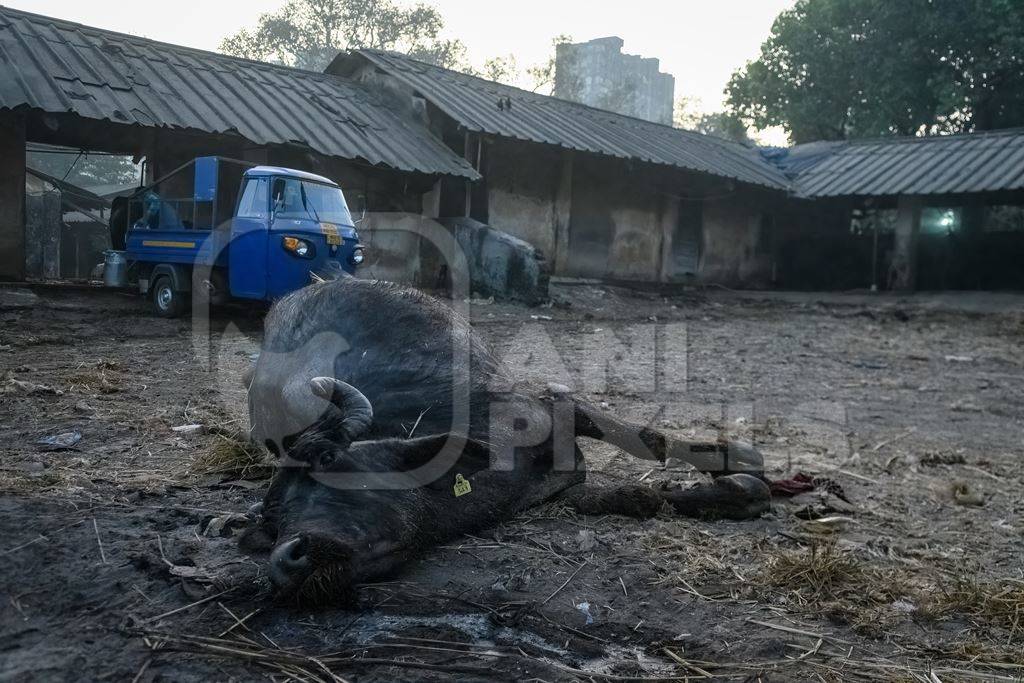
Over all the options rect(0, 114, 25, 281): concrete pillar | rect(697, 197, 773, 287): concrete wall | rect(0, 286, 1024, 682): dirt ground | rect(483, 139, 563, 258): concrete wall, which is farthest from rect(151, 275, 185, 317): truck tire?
rect(697, 197, 773, 287): concrete wall

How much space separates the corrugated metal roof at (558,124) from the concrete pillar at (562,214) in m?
0.74

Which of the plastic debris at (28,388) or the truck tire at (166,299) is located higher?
the truck tire at (166,299)

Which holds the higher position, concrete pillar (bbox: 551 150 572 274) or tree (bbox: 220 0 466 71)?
tree (bbox: 220 0 466 71)

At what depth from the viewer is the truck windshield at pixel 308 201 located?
32.4ft

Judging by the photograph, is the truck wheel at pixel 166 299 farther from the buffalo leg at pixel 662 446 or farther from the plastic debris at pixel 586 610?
the plastic debris at pixel 586 610

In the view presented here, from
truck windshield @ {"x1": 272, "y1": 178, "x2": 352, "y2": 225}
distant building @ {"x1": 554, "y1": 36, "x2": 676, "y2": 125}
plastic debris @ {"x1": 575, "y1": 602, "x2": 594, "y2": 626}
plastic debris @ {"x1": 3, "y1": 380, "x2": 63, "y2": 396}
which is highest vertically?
distant building @ {"x1": 554, "y1": 36, "x2": 676, "y2": 125}

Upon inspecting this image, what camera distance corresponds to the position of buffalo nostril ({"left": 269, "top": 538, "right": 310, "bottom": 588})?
2592mm

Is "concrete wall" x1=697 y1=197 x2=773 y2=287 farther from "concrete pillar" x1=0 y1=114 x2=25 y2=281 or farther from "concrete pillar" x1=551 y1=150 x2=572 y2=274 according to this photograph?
"concrete pillar" x1=0 y1=114 x2=25 y2=281

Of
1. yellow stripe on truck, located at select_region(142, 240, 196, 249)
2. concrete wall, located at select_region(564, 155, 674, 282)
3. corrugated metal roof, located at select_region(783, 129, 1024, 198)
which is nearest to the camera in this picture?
yellow stripe on truck, located at select_region(142, 240, 196, 249)

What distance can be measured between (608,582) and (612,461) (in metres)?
1.74

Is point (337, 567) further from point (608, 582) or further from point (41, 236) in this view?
point (41, 236)

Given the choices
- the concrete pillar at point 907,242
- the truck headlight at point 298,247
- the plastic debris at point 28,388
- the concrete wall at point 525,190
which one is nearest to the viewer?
the plastic debris at point 28,388

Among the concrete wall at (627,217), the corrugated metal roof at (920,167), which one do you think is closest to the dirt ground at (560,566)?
the concrete wall at (627,217)

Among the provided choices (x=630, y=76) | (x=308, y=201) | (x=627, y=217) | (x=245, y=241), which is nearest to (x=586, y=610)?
(x=245, y=241)
